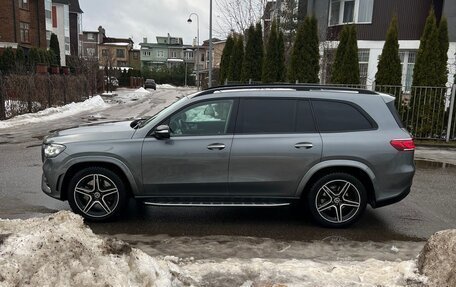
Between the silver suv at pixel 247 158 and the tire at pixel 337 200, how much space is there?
1 centimetres

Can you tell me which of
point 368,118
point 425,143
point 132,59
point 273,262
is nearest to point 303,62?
point 425,143

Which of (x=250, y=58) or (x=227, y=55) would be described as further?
(x=227, y=55)

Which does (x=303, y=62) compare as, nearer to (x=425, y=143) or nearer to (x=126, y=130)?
(x=425, y=143)

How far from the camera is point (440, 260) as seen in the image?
3.49 metres

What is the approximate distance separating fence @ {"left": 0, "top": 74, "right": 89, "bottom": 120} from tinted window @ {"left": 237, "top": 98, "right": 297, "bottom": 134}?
12997 mm

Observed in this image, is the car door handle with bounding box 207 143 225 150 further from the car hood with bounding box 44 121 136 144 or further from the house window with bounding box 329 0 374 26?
the house window with bounding box 329 0 374 26

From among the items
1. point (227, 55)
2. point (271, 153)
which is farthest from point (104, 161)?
point (227, 55)

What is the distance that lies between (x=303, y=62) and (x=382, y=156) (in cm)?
1021

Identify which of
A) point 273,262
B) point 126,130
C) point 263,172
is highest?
point 126,130

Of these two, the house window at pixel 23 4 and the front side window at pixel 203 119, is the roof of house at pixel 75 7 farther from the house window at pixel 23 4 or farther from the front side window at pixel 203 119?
the front side window at pixel 203 119

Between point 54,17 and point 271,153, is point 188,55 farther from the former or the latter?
point 271,153

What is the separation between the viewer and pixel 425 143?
1273cm

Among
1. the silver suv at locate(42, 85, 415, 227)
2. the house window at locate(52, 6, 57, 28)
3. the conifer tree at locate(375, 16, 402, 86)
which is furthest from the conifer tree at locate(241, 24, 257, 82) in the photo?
the house window at locate(52, 6, 57, 28)

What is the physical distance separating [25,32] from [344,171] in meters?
46.3
